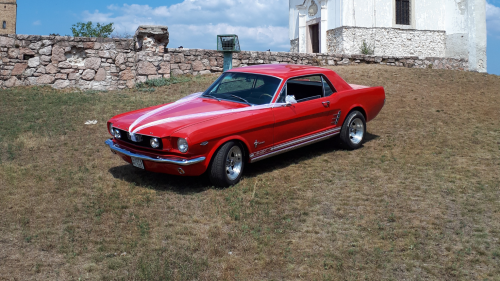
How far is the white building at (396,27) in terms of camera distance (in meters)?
22.3

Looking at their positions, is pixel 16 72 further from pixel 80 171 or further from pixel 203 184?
pixel 203 184

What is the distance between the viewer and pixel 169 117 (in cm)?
547

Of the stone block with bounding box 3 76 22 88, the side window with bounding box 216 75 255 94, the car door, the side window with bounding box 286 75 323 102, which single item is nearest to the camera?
the car door

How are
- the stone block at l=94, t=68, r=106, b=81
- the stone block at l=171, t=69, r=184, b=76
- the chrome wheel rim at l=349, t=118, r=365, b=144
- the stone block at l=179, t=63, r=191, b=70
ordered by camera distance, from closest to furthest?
the chrome wheel rim at l=349, t=118, r=365, b=144 < the stone block at l=94, t=68, r=106, b=81 < the stone block at l=171, t=69, r=184, b=76 < the stone block at l=179, t=63, r=191, b=70

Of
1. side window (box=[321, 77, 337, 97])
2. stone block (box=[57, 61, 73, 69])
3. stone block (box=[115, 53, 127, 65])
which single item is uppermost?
stone block (box=[115, 53, 127, 65])

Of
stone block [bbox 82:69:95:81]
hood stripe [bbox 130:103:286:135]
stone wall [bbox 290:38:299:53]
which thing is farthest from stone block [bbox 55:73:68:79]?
stone wall [bbox 290:38:299:53]

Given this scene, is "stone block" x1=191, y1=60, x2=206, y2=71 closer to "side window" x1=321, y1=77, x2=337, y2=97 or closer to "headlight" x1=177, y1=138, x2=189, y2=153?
"side window" x1=321, y1=77, x2=337, y2=97

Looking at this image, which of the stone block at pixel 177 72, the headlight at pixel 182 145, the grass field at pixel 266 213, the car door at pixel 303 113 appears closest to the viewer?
the grass field at pixel 266 213

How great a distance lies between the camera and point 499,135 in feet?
27.3

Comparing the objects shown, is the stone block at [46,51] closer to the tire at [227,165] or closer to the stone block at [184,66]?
the stone block at [184,66]

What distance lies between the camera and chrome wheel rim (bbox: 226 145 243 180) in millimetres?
5488

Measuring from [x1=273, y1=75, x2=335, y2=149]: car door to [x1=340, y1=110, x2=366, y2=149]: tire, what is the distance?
1.25 feet

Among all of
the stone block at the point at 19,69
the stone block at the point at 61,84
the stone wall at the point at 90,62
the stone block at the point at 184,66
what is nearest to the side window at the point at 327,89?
the stone wall at the point at 90,62

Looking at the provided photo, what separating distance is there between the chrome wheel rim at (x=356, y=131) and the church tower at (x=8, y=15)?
46.3m
